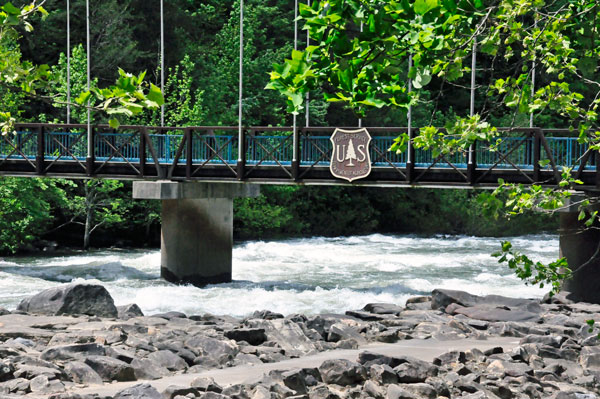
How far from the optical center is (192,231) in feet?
97.3

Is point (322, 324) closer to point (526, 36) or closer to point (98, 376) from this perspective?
point (98, 376)

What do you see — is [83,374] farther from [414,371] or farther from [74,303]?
[74,303]

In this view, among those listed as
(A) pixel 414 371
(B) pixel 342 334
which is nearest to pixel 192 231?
(B) pixel 342 334

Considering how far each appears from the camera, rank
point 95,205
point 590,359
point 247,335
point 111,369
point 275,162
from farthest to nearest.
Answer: point 95,205 → point 275,162 → point 247,335 → point 590,359 → point 111,369

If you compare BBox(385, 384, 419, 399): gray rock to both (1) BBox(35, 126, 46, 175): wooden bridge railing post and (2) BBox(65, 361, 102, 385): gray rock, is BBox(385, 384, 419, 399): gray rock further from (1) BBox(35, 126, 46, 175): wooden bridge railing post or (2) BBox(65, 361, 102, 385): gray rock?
(1) BBox(35, 126, 46, 175): wooden bridge railing post

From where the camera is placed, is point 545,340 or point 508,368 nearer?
point 508,368

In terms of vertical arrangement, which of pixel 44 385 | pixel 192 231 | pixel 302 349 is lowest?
pixel 302 349

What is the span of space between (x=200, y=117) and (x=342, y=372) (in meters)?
29.6

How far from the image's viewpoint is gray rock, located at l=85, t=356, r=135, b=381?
43.3ft

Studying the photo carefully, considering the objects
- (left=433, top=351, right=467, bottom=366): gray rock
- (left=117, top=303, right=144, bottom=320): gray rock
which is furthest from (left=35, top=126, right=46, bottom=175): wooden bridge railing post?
(left=433, top=351, right=467, bottom=366): gray rock

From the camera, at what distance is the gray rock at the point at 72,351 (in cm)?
1401

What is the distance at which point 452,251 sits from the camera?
131 ft

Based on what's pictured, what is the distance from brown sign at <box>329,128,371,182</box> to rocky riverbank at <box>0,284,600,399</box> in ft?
19.5

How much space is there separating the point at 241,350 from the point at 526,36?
8982 millimetres
